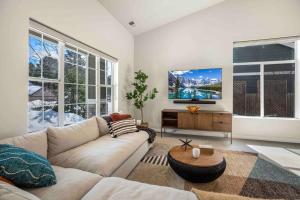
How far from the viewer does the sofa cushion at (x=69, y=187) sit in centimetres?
111

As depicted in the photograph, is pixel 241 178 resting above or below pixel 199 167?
below

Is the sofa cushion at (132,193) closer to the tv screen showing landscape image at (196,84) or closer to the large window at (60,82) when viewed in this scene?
the large window at (60,82)

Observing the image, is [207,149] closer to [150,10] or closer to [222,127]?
[222,127]

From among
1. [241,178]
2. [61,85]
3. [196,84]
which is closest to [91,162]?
[61,85]

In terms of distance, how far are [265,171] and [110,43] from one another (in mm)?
3882

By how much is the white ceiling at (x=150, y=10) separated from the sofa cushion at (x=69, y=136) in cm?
260

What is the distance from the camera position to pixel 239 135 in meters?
4.18

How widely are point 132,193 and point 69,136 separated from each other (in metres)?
1.39

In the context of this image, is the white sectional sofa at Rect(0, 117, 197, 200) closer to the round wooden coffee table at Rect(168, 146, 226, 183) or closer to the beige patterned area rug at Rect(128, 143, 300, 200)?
the beige patterned area rug at Rect(128, 143, 300, 200)

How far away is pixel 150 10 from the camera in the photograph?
3848mm

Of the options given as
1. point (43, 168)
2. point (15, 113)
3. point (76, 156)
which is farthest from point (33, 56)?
point (43, 168)

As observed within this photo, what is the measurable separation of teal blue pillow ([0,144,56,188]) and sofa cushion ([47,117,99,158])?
613 mm

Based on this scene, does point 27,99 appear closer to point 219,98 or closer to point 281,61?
point 219,98

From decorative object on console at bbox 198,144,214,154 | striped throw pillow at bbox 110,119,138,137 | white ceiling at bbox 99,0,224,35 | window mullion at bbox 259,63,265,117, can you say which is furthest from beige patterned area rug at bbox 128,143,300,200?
white ceiling at bbox 99,0,224,35
